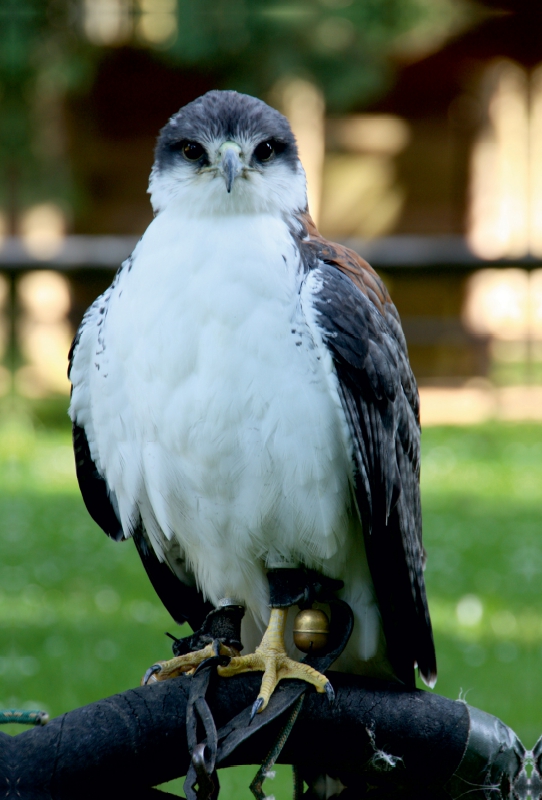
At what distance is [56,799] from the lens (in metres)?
1.84

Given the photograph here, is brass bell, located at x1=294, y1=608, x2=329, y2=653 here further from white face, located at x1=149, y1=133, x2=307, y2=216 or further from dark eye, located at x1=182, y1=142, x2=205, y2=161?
dark eye, located at x1=182, y1=142, x2=205, y2=161

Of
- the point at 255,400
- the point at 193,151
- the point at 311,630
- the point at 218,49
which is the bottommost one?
the point at 311,630

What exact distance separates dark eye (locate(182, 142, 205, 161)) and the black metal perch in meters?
1.22

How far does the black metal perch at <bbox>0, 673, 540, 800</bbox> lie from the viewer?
1862 millimetres

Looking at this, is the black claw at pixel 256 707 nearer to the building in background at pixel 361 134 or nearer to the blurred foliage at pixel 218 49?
the building in background at pixel 361 134

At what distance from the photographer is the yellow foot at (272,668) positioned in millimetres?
2115

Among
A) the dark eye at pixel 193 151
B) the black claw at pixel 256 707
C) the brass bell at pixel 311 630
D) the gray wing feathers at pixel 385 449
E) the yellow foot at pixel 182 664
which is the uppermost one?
the dark eye at pixel 193 151

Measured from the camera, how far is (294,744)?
81.9 inches

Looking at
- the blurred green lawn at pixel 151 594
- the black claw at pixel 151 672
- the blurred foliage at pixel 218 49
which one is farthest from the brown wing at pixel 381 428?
the blurred foliage at pixel 218 49

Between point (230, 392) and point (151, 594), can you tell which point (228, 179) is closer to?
point (230, 392)

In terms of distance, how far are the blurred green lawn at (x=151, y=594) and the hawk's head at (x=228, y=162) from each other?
6.49 feet

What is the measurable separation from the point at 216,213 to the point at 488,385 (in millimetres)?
10399

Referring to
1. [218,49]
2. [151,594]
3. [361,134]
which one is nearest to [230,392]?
[151,594]

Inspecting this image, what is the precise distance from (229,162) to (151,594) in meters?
3.90
